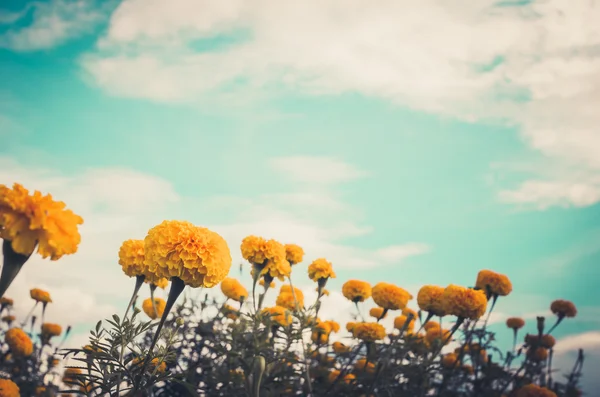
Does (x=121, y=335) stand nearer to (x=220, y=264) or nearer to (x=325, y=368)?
(x=220, y=264)

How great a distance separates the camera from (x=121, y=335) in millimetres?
2596

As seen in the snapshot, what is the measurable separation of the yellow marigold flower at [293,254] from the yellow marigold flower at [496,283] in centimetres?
211

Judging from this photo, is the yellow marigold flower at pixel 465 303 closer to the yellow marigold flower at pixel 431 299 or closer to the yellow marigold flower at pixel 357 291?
the yellow marigold flower at pixel 431 299

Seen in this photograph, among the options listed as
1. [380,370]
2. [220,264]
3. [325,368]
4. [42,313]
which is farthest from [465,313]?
[42,313]

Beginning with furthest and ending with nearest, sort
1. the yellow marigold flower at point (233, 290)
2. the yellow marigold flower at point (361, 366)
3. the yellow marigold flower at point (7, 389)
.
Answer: the yellow marigold flower at point (233, 290) < the yellow marigold flower at point (361, 366) < the yellow marigold flower at point (7, 389)

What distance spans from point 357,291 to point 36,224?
14.6 feet

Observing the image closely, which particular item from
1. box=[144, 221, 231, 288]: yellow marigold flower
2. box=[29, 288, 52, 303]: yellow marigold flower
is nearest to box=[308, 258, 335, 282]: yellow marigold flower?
box=[144, 221, 231, 288]: yellow marigold flower

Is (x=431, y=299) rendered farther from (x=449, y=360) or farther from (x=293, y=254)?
(x=449, y=360)

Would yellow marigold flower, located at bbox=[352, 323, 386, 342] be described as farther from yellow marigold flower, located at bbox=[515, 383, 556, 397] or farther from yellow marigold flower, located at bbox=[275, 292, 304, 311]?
yellow marigold flower, located at bbox=[515, 383, 556, 397]

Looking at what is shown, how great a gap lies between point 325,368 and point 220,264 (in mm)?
3588

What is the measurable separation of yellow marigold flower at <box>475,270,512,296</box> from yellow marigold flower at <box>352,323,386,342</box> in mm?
1352

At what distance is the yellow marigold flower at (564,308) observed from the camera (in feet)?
22.1

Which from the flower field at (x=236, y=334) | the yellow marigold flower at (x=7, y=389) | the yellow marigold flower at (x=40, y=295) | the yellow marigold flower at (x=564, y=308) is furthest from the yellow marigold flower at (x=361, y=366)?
the yellow marigold flower at (x=40, y=295)

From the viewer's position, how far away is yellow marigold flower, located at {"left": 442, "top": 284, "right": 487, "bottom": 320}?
4438 mm
